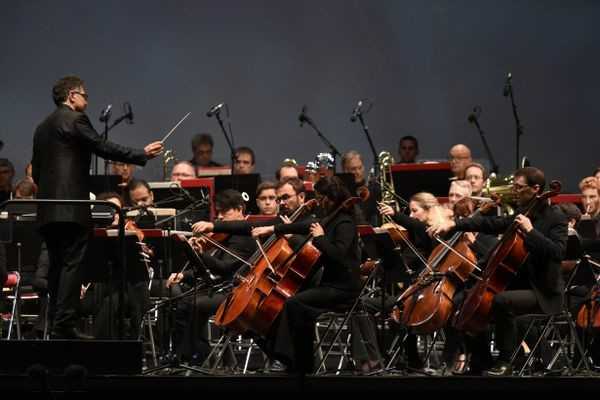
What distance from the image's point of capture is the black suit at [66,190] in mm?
5582

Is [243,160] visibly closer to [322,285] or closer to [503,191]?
[322,285]

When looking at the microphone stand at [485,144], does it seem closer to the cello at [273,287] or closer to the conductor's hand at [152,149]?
the cello at [273,287]

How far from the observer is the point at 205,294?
660cm

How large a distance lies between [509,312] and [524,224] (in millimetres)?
460

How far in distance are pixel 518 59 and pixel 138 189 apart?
3759mm

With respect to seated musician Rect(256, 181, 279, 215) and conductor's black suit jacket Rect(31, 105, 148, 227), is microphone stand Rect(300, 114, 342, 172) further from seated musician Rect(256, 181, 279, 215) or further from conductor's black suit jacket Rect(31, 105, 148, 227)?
conductor's black suit jacket Rect(31, 105, 148, 227)

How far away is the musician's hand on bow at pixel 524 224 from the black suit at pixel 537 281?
0.02 meters

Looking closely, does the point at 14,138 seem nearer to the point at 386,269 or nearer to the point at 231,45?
the point at 231,45

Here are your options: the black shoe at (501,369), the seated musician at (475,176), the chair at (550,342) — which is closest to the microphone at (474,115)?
the seated musician at (475,176)

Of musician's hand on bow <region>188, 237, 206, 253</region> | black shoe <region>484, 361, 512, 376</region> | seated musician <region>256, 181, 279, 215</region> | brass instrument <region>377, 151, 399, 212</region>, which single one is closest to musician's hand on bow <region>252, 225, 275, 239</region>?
musician's hand on bow <region>188, 237, 206, 253</region>

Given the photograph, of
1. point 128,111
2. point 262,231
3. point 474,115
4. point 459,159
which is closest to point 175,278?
point 262,231

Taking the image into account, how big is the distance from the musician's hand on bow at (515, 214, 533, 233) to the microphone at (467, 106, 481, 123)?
3.26 meters

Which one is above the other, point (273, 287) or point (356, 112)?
point (356, 112)

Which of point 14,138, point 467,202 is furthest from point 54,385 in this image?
point 14,138
